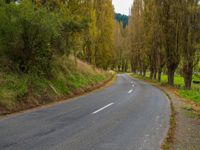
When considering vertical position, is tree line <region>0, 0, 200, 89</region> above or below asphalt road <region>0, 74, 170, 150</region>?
above

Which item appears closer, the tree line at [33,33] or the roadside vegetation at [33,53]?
the roadside vegetation at [33,53]

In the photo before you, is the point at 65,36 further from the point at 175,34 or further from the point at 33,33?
the point at 175,34

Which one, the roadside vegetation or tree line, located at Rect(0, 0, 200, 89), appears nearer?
the roadside vegetation

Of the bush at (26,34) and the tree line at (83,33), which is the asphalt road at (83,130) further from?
the tree line at (83,33)

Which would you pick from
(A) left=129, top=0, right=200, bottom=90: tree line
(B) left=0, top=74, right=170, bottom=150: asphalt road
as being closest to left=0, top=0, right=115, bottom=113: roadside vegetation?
(B) left=0, top=74, right=170, bottom=150: asphalt road

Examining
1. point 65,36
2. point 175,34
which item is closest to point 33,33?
point 65,36

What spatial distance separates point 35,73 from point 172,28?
19.0 m

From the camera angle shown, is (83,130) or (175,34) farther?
(175,34)

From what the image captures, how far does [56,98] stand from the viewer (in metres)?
15.2

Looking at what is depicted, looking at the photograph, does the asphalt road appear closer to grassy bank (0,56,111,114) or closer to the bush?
grassy bank (0,56,111,114)

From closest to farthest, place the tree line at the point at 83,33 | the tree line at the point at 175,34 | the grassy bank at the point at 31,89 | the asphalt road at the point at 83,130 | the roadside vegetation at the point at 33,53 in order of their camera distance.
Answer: the asphalt road at the point at 83,130 → the grassy bank at the point at 31,89 → the roadside vegetation at the point at 33,53 → the tree line at the point at 83,33 → the tree line at the point at 175,34

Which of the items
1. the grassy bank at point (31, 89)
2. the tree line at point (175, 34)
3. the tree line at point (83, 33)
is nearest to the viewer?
the grassy bank at point (31, 89)

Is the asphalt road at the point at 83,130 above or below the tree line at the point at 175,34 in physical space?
below

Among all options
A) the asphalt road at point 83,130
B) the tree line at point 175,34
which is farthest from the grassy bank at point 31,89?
the tree line at point 175,34
